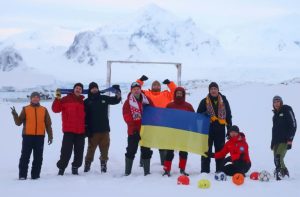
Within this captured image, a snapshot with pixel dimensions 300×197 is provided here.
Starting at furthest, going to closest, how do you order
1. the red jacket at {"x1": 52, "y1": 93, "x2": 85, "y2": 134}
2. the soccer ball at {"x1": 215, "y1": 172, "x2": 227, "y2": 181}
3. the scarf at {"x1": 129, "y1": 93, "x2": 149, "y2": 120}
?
the scarf at {"x1": 129, "y1": 93, "x2": 149, "y2": 120}
the red jacket at {"x1": 52, "y1": 93, "x2": 85, "y2": 134}
the soccer ball at {"x1": 215, "y1": 172, "x2": 227, "y2": 181}

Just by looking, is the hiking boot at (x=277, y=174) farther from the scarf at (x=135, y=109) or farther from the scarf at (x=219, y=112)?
the scarf at (x=135, y=109)

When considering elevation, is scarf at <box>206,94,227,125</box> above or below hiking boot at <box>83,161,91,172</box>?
above

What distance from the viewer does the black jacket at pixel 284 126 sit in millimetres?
9555

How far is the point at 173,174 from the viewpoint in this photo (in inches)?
385

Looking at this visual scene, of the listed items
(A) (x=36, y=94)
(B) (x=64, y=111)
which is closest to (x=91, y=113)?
(B) (x=64, y=111)

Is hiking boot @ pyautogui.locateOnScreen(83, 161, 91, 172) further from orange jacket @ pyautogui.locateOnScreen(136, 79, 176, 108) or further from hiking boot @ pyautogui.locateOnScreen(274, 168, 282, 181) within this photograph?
hiking boot @ pyautogui.locateOnScreen(274, 168, 282, 181)

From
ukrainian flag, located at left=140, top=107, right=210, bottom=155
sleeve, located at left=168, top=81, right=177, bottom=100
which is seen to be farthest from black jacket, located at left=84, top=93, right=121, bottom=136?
sleeve, located at left=168, top=81, right=177, bottom=100

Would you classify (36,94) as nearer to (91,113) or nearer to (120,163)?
(91,113)

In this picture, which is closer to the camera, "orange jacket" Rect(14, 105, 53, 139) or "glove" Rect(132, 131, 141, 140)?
"orange jacket" Rect(14, 105, 53, 139)

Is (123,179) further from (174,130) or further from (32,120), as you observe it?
(32,120)

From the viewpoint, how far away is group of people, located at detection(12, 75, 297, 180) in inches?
369

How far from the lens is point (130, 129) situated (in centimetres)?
→ 974

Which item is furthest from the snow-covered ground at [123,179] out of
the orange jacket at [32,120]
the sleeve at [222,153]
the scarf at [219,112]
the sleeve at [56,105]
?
the sleeve at [56,105]

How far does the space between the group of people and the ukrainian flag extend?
114 mm
